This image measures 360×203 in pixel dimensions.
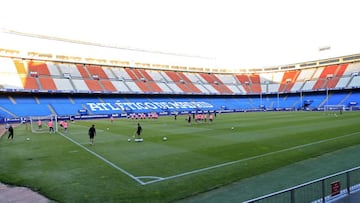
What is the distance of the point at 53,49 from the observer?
78625 mm

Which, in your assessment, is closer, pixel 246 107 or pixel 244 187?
pixel 244 187

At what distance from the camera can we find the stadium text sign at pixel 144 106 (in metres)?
65.7

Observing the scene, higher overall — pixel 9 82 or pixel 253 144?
pixel 9 82

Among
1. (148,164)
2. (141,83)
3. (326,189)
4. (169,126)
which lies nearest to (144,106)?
(141,83)

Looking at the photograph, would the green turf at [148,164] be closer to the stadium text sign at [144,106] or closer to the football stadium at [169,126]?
the football stadium at [169,126]

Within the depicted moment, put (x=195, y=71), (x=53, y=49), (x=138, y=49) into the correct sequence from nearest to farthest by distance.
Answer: (x=53, y=49) < (x=138, y=49) < (x=195, y=71)

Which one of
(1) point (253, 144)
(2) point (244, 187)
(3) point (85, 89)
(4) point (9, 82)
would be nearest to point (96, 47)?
(3) point (85, 89)

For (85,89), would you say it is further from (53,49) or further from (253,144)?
(253,144)

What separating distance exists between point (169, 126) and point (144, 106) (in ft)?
117

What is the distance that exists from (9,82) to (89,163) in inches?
2116

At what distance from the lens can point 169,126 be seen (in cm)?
3625

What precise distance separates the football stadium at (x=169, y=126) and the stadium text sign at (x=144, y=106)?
331 millimetres

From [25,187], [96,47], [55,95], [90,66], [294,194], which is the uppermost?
[96,47]

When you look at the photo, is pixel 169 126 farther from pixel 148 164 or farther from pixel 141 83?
pixel 141 83
